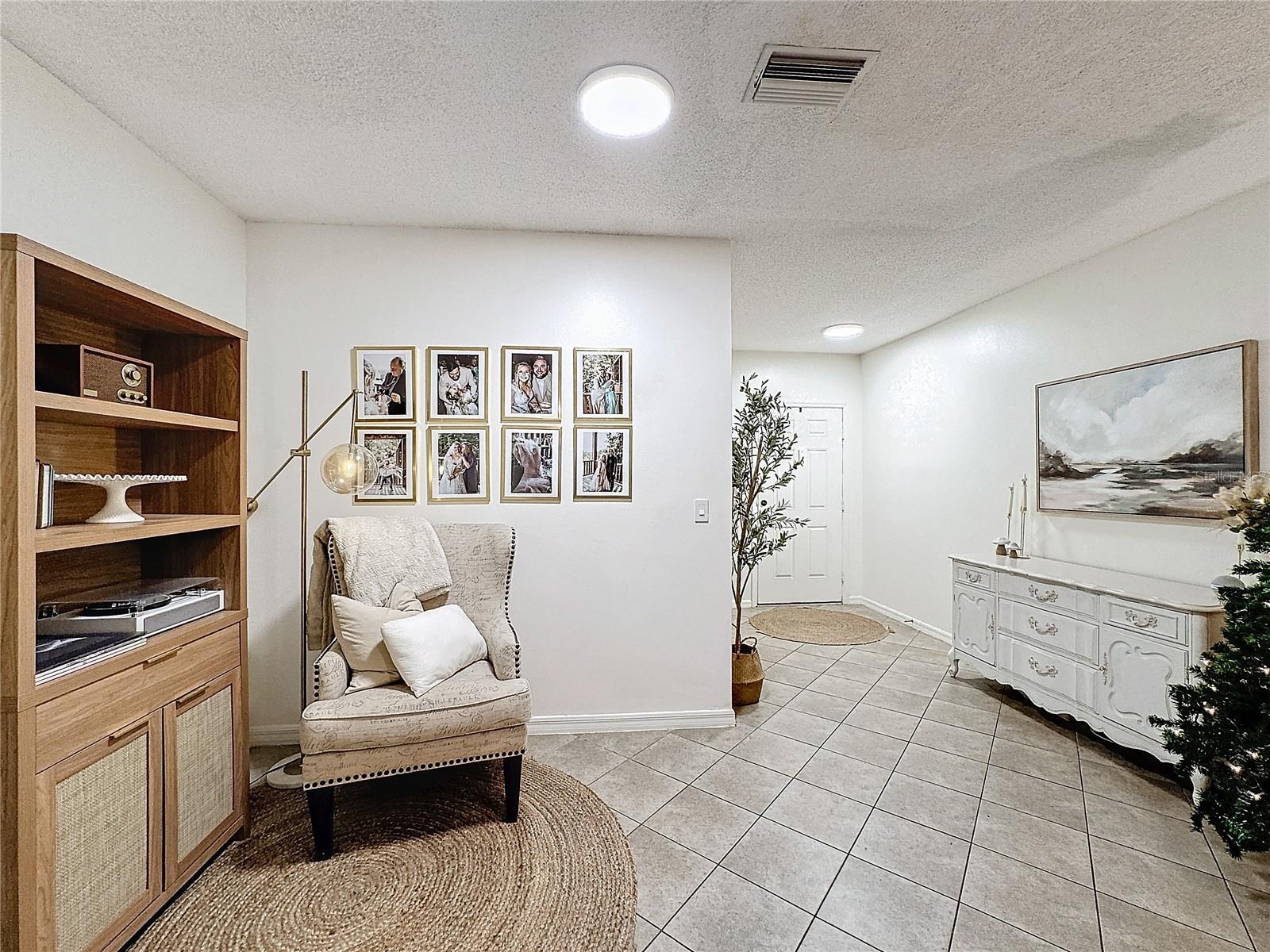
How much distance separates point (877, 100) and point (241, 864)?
3366mm

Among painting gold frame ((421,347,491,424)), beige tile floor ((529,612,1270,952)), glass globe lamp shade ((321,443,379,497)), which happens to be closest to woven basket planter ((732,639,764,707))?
beige tile floor ((529,612,1270,952))

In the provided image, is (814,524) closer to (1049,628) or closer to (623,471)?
(1049,628)

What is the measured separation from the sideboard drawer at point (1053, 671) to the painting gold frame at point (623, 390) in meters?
2.55

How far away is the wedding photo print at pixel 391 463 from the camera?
2.98 metres

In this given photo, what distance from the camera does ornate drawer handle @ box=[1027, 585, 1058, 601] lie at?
121 inches

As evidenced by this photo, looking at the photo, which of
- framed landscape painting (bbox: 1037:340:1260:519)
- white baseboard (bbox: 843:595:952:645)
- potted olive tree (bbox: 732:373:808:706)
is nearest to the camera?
framed landscape painting (bbox: 1037:340:1260:519)

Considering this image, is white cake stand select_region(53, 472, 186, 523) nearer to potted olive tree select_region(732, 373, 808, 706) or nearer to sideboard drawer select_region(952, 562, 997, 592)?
potted olive tree select_region(732, 373, 808, 706)

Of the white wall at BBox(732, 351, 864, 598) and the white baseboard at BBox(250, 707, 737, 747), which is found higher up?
the white wall at BBox(732, 351, 864, 598)

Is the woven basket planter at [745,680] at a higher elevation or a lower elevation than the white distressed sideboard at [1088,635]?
lower

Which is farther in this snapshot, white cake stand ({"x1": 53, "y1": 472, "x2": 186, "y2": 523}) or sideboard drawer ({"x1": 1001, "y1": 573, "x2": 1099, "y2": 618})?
sideboard drawer ({"x1": 1001, "y1": 573, "x2": 1099, "y2": 618})

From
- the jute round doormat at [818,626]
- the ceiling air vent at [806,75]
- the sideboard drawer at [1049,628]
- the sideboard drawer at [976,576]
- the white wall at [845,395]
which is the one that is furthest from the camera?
the white wall at [845,395]

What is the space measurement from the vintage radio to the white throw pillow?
1.16m

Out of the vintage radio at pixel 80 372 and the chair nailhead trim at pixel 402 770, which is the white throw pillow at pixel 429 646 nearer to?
the chair nailhead trim at pixel 402 770

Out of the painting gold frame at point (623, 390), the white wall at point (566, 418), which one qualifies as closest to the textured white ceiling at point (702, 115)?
the white wall at point (566, 418)
